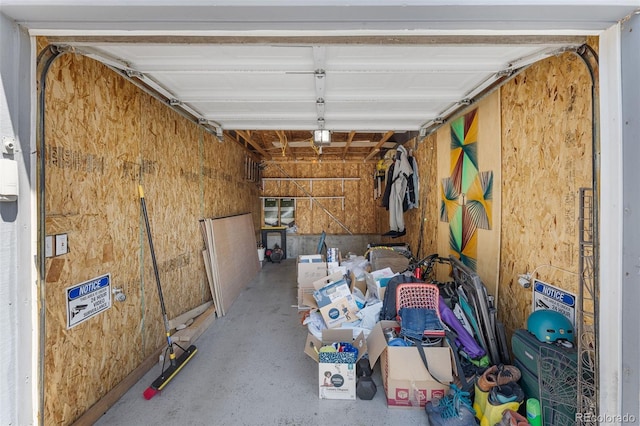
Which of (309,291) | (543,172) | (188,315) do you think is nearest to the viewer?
(543,172)

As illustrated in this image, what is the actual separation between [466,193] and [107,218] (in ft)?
11.7

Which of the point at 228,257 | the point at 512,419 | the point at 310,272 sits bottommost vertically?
the point at 512,419

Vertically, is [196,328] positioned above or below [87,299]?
below

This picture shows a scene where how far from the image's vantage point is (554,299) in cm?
189

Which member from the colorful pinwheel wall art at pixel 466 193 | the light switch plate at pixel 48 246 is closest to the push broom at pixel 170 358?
the light switch plate at pixel 48 246

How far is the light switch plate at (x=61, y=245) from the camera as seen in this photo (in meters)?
1.70

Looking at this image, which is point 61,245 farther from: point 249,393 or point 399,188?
point 399,188

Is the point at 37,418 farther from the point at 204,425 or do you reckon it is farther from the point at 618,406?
the point at 618,406

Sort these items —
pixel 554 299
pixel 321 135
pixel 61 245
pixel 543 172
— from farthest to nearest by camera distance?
1. pixel 321 135
2. pixel 543 172
3. pixel 554 299
4. pixel 61 245

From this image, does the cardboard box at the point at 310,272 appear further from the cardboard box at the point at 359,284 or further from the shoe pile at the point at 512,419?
the shoe pile at the point at 512,419

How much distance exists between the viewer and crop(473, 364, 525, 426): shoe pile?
173cm

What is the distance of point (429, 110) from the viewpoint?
3.06 metres

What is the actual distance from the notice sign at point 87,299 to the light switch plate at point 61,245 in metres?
0.25

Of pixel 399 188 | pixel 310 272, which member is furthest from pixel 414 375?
pixel 399 188
